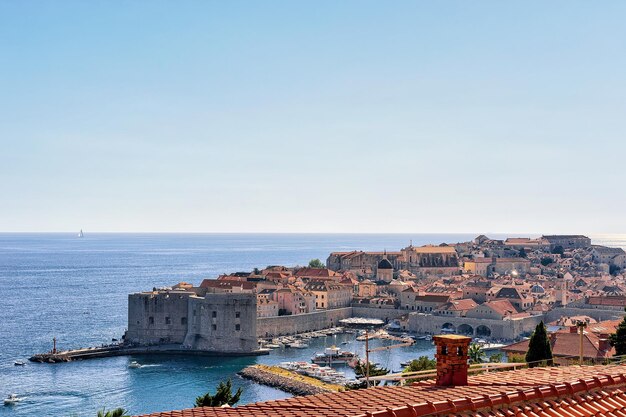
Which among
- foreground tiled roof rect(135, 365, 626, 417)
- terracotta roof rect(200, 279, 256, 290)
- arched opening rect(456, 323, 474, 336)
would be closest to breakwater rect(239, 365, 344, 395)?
terracotta roof rect(200, 279, 256, 290)

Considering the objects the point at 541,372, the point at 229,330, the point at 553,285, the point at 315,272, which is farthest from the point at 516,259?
the point at 541,372

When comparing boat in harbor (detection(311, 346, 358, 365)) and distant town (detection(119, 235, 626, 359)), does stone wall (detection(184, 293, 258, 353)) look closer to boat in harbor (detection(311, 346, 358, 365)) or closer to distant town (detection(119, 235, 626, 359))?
distant town (detection(119, 235, 626, 359))

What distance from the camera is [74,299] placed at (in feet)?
235

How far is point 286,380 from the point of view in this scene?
33469 mm

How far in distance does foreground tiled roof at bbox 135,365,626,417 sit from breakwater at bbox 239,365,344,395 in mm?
24557

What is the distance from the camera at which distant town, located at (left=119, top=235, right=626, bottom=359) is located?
141ft

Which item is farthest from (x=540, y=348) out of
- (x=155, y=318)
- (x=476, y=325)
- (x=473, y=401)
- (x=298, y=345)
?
(x=476, y=325)

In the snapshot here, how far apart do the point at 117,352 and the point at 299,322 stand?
14795 millimetres

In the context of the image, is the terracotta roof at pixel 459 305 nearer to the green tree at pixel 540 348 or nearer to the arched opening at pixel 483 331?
the arched opening at pixel 483 331

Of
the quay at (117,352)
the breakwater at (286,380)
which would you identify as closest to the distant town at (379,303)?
the quay at (117,352)

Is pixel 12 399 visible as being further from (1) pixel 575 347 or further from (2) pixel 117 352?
(1) pixel 575 347

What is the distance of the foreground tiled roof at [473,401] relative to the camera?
5.28 meters

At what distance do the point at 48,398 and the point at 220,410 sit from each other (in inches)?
1051

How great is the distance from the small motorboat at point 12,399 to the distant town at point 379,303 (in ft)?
42.9
